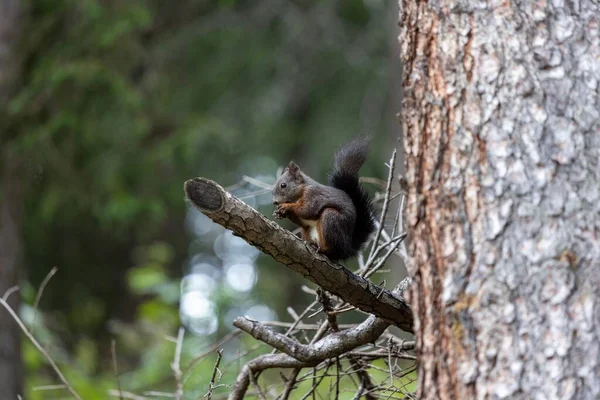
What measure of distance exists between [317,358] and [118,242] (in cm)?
729

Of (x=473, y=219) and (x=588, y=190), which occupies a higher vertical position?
(x=588, y=190)

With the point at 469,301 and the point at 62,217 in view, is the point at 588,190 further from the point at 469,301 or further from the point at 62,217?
the point at 62,217

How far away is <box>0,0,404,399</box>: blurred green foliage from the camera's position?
5.93m

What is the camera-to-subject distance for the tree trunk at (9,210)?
5.53 metres

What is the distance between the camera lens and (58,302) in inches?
346

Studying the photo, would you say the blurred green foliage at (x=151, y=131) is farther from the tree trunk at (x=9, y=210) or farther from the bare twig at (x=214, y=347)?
the bare twig at (x=214, y=347)

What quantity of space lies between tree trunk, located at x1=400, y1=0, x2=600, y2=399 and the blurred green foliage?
275 cm

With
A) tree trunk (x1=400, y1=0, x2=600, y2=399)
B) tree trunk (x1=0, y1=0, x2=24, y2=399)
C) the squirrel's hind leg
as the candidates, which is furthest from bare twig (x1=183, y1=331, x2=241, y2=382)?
tree trunk (x1=0, y1=0, x2=24, y2=399)

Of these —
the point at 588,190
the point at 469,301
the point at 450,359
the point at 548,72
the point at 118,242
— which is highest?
the point at 118,242

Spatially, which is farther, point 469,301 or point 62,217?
point 62,217

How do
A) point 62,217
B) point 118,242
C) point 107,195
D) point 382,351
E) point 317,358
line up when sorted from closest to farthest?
1. point 317,358
2. point 382,351
3. point 107,195
4. point 62,217
5. point 118,242

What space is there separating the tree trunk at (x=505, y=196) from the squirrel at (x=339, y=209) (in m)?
0.83

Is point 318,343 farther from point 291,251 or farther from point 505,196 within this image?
point 505,196

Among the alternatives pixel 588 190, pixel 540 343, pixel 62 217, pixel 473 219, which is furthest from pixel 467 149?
pixel 62 217
